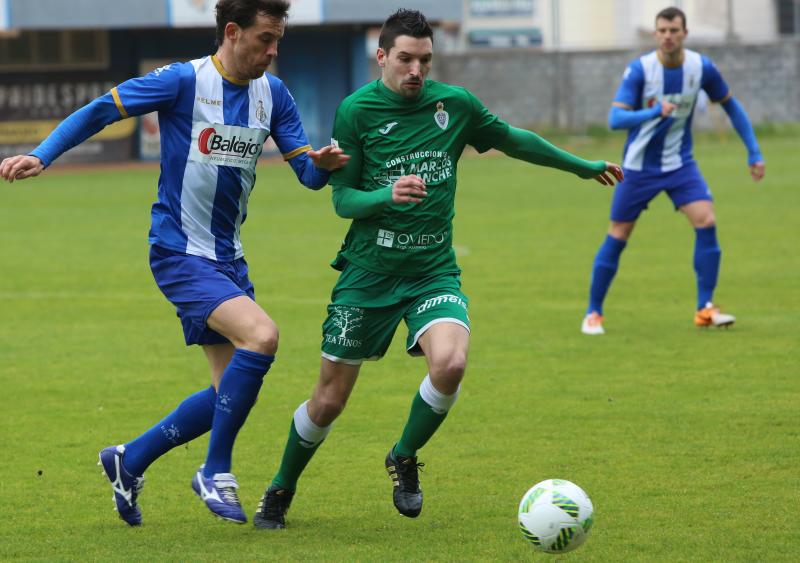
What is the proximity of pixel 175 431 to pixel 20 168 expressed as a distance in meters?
1.26

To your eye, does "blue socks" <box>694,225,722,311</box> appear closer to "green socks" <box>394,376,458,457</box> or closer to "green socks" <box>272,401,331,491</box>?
"green socks" <box>394,376,458,457</box>

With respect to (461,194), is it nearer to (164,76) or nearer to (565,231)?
(565,231)

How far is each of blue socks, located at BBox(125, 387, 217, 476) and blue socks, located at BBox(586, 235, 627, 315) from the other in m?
5.37

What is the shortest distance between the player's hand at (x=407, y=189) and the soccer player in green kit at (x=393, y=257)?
362mm

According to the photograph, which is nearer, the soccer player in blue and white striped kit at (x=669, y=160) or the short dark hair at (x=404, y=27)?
the short dark hair at (x=404, y=27)

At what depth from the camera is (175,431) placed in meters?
5.70

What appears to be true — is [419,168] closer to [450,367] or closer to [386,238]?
[386,238]

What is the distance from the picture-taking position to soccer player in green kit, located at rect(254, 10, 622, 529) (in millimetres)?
5488

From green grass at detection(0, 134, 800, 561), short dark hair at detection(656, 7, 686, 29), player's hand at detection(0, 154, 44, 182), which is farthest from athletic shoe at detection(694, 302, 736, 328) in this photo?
player's hand at detection(0, 154, 44, 182)

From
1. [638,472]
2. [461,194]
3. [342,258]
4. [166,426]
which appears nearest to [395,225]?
[342,258]

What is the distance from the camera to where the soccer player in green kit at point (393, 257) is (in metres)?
5.49

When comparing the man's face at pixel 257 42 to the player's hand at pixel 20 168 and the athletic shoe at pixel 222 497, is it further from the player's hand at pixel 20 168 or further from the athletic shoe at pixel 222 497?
the athletic shoe at pixel 222 497

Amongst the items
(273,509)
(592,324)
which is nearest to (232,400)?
(273,509)

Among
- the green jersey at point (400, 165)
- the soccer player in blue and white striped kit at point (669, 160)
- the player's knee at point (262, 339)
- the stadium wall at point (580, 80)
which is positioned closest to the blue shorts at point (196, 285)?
the player's knee at point (262, 339)
